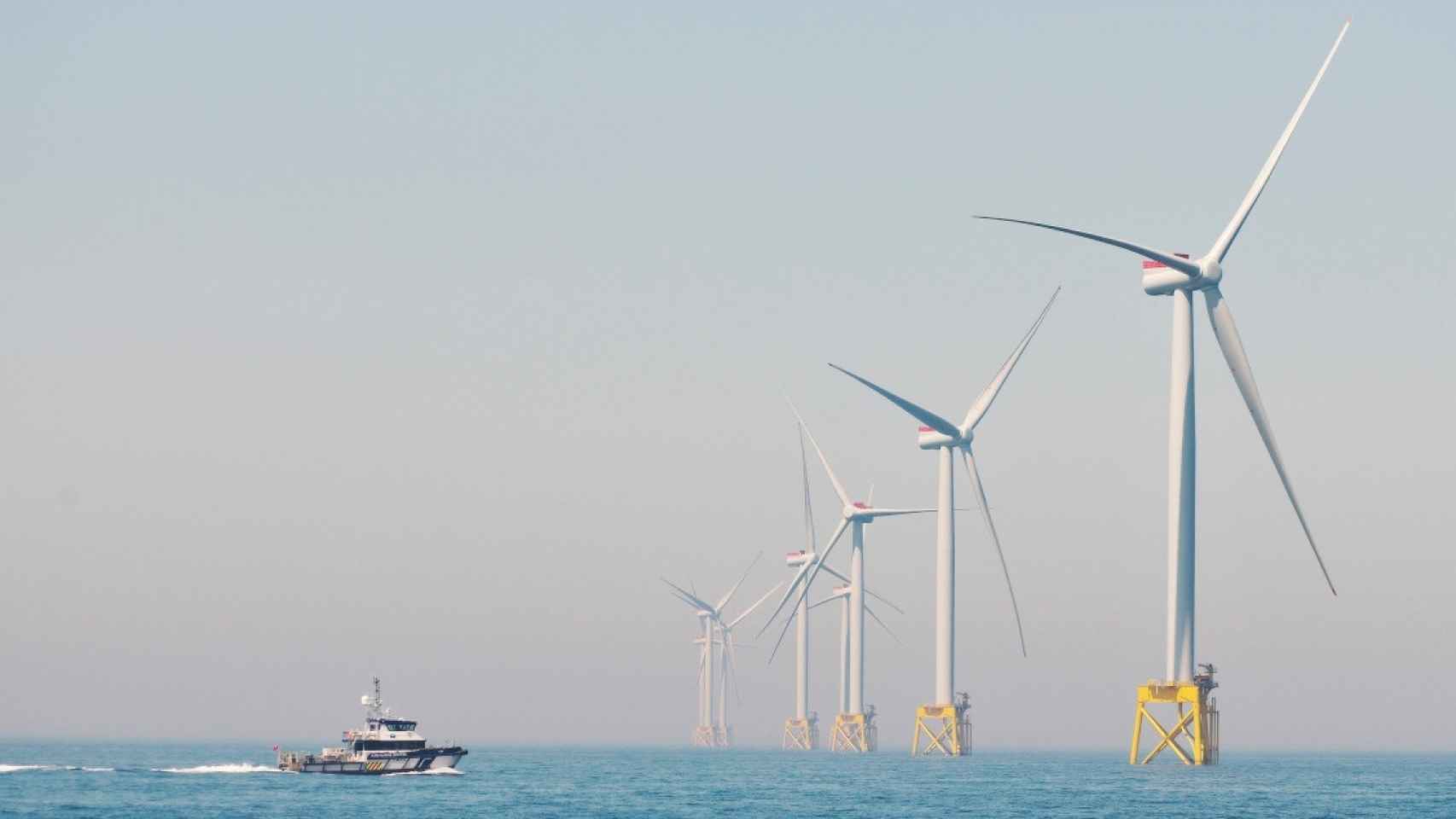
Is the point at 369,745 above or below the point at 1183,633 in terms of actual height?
below

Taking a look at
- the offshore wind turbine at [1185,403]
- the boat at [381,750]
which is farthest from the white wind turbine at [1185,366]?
the boat at [381,750]

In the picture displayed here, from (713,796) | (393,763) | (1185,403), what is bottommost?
(713,796)

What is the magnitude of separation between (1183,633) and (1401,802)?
81.1 feet

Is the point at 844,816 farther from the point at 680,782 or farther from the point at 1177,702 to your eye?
the point at 680,782

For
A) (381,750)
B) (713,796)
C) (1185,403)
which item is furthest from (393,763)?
(1185,403)

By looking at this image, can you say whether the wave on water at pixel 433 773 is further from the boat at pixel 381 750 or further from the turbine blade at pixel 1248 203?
the turbine blade at pixel 1248 203

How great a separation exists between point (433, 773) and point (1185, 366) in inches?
3445

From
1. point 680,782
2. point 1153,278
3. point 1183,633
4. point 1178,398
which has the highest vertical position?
point 1153,278

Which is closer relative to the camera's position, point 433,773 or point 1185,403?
point 1185,403

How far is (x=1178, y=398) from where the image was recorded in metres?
147

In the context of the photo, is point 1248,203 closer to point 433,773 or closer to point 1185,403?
point 1185,403

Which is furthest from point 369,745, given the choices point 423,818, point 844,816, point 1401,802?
point 1401,802

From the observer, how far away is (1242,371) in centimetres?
14025

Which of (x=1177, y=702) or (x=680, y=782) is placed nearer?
(x=1177, y=702)
